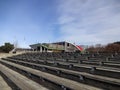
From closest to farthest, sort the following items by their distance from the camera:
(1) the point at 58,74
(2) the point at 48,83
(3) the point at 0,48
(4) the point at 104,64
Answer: (2) the point at 48,83, (1) the point at 58,74, (4) the point at 104,64, (3) the point at 0,48

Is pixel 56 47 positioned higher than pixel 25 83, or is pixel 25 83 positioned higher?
pixel 56 47

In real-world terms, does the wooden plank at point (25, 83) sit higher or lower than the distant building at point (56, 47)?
lower

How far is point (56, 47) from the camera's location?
Answer: 70750mm

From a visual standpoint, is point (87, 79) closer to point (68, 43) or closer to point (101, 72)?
point (101, 72)

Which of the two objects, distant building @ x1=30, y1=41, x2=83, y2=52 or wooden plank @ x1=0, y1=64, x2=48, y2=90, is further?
distant building @ x1=30, y1=41, x2=83, y2=52

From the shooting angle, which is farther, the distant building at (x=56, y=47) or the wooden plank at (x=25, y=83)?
the distant building at (x=56, y=47)

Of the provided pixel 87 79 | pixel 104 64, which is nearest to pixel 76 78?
pixel 87 79

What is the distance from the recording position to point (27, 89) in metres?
5.71

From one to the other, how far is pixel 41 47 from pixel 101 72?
62.7 metres

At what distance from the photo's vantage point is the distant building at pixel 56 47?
68662 millimetres

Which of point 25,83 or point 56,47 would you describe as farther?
point 56,47

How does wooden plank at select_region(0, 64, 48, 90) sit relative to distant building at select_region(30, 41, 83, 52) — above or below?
below

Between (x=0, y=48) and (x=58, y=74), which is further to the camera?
(x=0, y=48)

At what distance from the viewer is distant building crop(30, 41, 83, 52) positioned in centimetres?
6866
